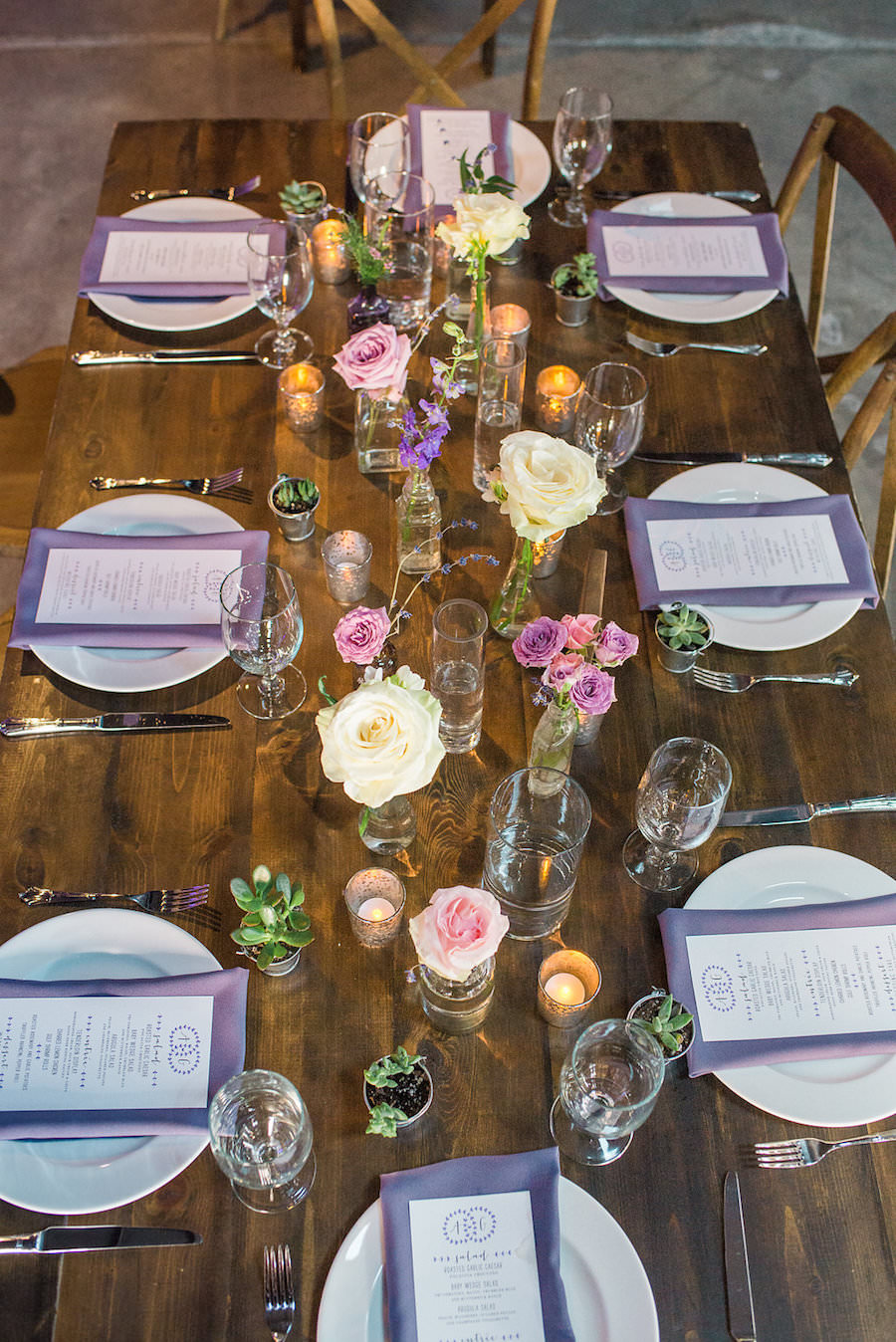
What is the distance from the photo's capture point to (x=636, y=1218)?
3.62 ft

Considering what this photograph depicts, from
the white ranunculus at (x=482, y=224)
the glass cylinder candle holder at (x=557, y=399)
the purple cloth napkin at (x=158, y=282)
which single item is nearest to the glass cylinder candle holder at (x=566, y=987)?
the glass cylinder candle holder at (x=557, y=399)

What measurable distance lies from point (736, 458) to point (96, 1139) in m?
1.30

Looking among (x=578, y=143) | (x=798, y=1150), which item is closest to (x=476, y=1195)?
(x=798, y=1150)

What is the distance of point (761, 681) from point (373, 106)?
3154 millimetres

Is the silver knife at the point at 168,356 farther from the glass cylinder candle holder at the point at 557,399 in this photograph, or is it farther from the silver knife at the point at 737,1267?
the silver knife at the point at 737,1267

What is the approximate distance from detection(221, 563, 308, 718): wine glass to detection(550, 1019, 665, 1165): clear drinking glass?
0.57m

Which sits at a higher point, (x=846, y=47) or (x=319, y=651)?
(x=846, y=47)

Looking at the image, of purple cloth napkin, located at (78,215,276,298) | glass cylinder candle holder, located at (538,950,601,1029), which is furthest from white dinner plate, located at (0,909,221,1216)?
purple cloth napkin, located at (78,215,276,298)

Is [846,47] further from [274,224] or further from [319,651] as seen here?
[319,651]

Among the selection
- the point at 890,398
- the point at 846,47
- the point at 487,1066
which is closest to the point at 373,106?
the point at 846,47

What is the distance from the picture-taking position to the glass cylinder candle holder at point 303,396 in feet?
5.55

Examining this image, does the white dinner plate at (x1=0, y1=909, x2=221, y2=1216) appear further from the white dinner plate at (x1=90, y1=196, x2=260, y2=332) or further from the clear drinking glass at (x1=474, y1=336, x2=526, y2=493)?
the white dinner plate at (x1=90, y1=196, x2=260, y2=332)

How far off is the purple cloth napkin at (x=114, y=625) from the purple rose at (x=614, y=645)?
0.52 metres

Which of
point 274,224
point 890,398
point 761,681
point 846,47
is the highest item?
point 846,47
